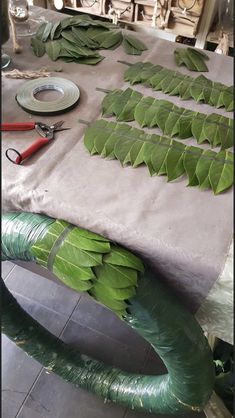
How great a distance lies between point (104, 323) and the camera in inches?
51.9

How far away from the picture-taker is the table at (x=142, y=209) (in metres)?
0.63

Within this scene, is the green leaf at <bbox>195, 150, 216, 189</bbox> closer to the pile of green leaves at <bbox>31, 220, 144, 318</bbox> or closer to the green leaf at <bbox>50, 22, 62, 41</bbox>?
the pile of green leaves at <bbox>31, 220, 144, 318</bbox>

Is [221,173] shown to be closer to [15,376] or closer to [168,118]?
[168,118]

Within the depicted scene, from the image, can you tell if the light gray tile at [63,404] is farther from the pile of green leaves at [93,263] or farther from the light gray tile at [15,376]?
the pile of green leaves at [93,263]

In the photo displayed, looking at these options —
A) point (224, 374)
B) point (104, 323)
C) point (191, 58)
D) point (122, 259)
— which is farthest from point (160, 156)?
point (104, 323)

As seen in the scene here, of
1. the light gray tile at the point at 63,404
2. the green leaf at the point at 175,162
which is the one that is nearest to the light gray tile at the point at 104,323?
the light gray tile at the point at 63,404

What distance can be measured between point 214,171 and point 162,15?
131 cm

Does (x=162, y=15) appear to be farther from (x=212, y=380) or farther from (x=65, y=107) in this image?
(x=212, y=380)

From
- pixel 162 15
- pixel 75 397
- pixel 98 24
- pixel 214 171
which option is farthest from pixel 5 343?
pixel 162 15

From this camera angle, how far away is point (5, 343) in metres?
1.22

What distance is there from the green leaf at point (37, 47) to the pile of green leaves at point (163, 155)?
361 mm

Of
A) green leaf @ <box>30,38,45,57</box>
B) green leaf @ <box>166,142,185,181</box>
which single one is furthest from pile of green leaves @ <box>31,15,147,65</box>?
green leaf @ <box>166,142,185,181</box>

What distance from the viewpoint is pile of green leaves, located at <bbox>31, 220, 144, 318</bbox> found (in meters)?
0.64

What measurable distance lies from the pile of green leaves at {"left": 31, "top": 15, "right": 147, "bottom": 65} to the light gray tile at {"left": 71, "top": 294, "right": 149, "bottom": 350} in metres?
0.75
